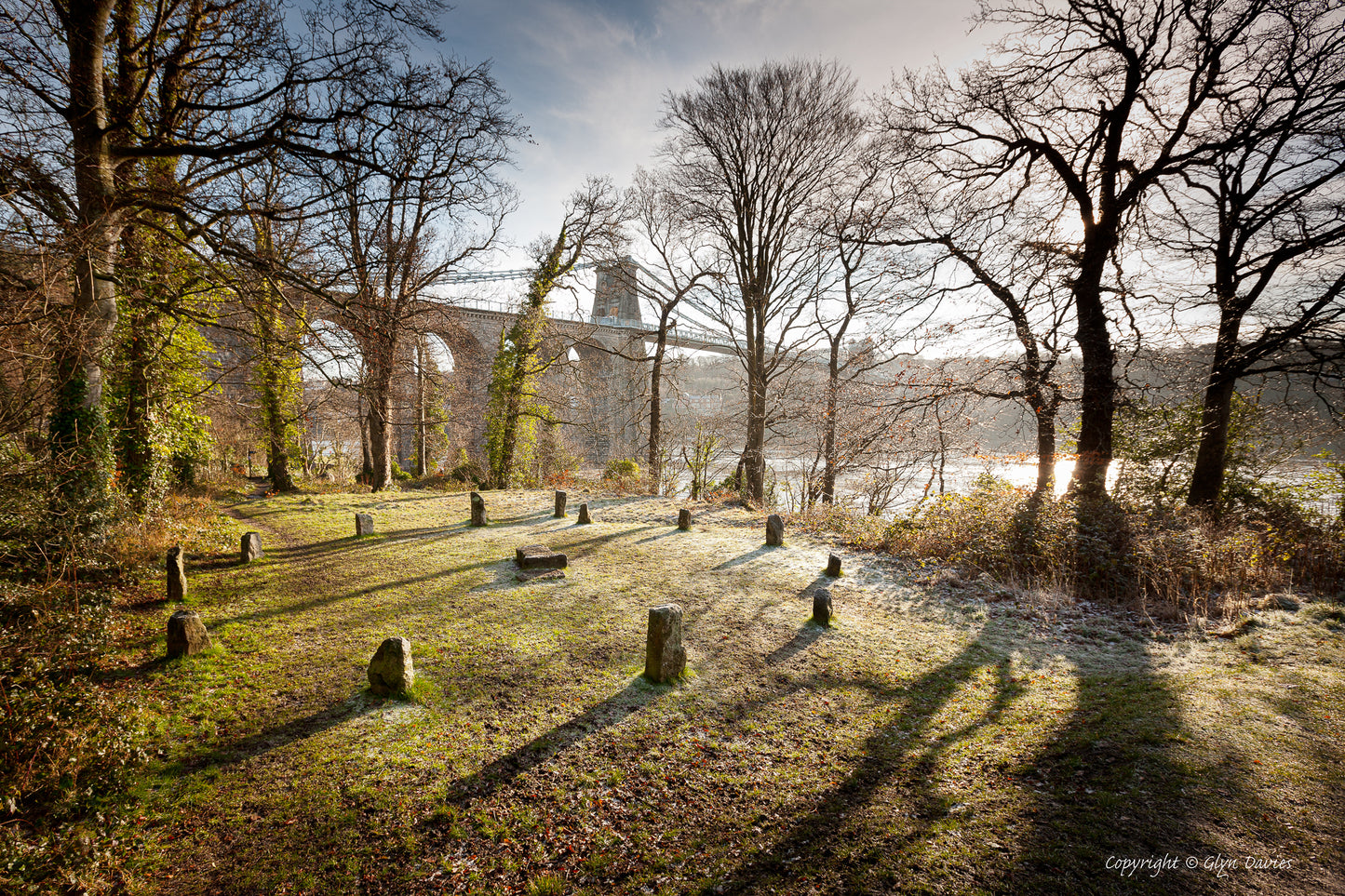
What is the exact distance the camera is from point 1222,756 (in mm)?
2781

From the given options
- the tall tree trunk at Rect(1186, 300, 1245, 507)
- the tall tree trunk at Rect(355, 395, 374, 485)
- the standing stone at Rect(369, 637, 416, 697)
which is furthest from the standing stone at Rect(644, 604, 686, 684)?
the tall tree trunk at Rect(355, 395, 374, 485)

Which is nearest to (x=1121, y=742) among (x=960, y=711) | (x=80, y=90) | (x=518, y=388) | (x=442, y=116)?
(x=960, y=711)

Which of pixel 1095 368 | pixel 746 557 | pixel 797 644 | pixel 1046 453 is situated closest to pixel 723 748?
pixel 797 644

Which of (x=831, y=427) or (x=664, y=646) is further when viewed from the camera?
(x=831, y=427)

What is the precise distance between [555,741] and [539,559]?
3095 mm

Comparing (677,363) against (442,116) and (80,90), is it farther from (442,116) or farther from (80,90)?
(80,90)

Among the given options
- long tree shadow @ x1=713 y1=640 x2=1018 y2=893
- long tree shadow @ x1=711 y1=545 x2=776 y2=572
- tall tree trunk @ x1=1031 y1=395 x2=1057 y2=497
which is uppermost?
tall tree trunk @ x1=1031 y1=395 x2=1057 y2=497

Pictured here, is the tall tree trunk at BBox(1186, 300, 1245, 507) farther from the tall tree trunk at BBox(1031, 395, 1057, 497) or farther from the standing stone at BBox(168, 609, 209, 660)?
the standing stone at BBox(168, 609, 209, 660)

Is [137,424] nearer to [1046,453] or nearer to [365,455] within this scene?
[365,455]

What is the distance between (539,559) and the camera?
6016 millimetres

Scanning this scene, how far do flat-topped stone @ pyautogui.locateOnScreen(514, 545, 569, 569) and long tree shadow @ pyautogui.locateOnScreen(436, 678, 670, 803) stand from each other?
258 cm

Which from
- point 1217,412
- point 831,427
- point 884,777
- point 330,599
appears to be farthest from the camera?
point 831,427

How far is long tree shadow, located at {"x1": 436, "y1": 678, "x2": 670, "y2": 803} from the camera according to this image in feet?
8.80

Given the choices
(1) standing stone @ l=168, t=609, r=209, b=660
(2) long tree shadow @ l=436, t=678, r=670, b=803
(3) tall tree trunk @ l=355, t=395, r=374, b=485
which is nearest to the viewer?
(2) long tree shadow @ l=436, t=678, r=670, b=803
